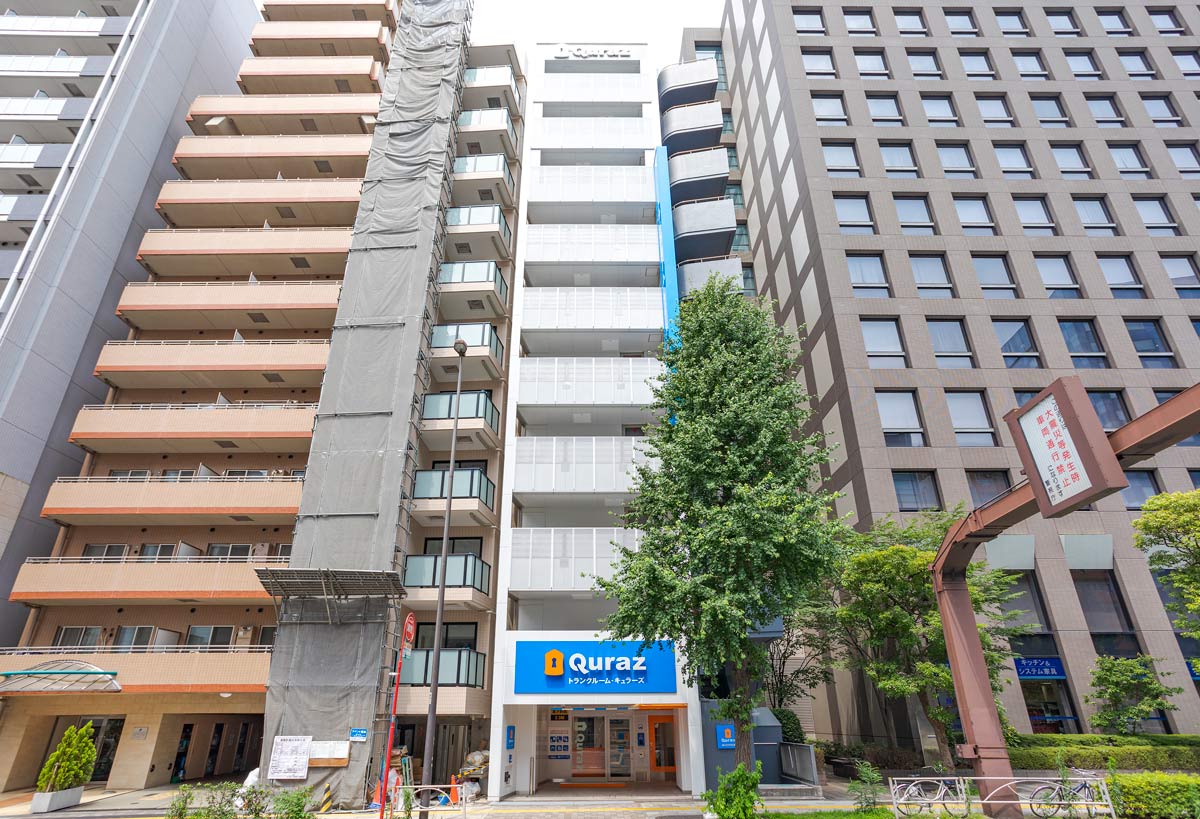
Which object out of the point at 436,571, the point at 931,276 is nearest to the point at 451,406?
the point at 436,571

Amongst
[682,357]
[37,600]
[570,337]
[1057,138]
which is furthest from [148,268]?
[1057,138]

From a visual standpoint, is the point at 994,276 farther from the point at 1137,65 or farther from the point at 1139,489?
the point at 1137,65

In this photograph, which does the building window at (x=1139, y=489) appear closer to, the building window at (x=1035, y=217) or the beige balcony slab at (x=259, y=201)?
the building window at (x=1035, y=217)

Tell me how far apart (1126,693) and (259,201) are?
138 ft

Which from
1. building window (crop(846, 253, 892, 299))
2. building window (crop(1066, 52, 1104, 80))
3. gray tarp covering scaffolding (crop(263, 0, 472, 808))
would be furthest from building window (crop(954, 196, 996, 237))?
gray tarp covering scaffolding (crop(263, 0, 472, 808))

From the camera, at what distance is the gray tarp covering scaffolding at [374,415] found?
1975 cm

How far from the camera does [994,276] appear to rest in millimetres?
32094

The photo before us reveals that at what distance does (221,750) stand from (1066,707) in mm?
34146

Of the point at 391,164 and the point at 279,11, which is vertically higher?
the point at 279,11

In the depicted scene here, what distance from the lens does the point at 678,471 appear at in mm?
16594

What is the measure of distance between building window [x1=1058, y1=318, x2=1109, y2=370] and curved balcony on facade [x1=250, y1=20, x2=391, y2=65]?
39.6 meters

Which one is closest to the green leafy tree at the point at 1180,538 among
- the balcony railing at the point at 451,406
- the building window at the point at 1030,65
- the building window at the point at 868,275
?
the building window at the point at 868,275

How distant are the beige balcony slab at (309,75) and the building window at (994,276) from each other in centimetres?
3378

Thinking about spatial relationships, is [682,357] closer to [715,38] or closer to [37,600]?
[37,600]
